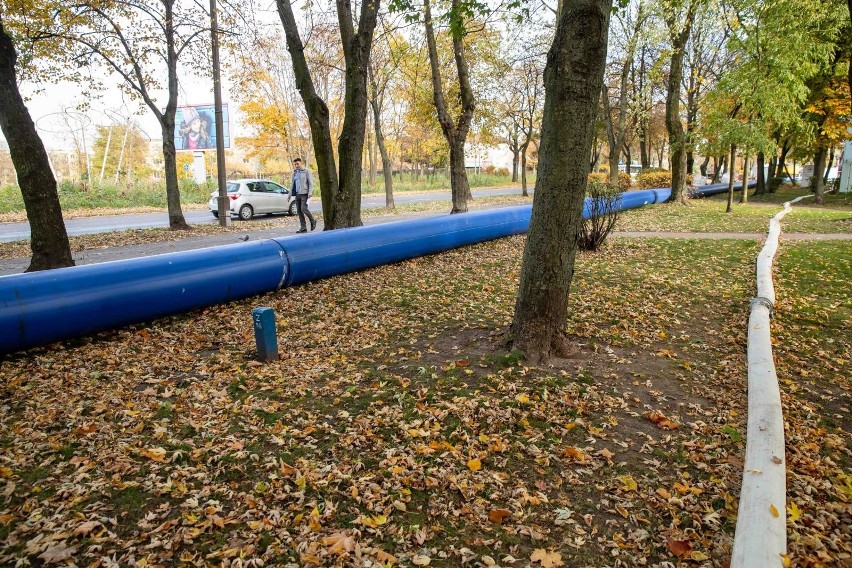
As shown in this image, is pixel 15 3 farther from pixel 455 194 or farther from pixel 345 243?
pixel 455 194

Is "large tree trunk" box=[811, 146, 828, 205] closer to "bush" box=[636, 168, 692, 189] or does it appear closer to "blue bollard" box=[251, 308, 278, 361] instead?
"bush" box=[636, 168, 692, 189]

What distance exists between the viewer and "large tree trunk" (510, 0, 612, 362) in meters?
4.16

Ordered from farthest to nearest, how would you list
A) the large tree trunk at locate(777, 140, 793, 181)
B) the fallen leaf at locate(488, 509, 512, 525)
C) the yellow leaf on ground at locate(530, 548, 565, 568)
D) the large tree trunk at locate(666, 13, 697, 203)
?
the large tree trunk at locate(777, 140, 793, 181) < the large tree trunk at locate(666, 13, 697, 203) < the fallen leaf at locate(488, 509, 512, 525) < the yellow leaf on ground at locate(530, 548, 565, 568)

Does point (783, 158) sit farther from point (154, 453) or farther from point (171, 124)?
point (154, 453)

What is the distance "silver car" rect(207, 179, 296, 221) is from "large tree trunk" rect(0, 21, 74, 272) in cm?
1169

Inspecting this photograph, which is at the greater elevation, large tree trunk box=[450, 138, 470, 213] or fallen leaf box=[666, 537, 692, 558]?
large tree trunk box=[450, 138, 470, 213]

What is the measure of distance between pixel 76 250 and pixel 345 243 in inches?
284

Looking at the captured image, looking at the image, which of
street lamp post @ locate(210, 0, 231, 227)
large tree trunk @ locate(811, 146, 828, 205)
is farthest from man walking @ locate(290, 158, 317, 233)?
large tree trunk @ locate(811, 146, 828, 205)

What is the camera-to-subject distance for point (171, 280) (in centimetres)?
583

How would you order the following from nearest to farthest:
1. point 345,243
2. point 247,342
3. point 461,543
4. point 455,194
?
point 461,543, point 247,342, point 345,243, point 455,194

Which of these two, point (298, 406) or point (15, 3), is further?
point (15, 3)

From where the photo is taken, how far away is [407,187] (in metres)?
43.2

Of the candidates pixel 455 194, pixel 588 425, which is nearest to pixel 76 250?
pixel 455 194

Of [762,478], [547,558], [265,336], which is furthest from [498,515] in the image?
[265,336]
